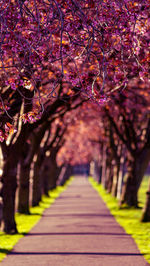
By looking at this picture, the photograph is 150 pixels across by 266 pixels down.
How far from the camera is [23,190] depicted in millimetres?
24906

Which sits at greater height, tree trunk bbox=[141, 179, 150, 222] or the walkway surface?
tree trunk bbox=[141, 179, 150, 222]

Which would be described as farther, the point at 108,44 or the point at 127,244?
the point at 127,244

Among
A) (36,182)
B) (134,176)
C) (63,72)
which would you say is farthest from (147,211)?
(63,72)

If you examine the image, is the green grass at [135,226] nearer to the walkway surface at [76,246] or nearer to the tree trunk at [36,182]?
the walkway surface at [76,246]

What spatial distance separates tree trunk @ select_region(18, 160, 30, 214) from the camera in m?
24.5

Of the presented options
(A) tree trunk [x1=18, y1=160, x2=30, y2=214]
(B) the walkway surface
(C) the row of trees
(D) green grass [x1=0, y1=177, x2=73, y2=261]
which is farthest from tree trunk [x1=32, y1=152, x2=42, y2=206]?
(B) the walkway surface

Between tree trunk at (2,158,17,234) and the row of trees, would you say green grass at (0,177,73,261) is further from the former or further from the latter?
the row of trees

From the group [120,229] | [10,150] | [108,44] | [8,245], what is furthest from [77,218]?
[108,44]

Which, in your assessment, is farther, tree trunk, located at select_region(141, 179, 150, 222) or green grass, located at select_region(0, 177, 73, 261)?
tree trunk, located at select_region(141, 179, 150, 222)

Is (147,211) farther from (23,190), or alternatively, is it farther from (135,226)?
(23,190)

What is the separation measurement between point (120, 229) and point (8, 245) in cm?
561

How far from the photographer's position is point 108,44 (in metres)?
9.81

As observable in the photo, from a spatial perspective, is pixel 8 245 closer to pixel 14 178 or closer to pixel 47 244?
pixel 47 244

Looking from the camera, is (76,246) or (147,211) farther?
(147,211)
